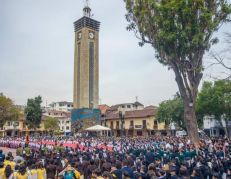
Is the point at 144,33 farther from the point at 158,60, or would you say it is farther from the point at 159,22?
the point at 158,60

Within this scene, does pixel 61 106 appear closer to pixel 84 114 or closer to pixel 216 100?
pixel 84 114

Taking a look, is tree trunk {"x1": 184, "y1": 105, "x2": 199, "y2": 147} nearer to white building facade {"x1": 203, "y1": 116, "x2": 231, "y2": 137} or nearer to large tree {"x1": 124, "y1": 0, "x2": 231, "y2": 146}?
large tree {"x1": 124, "y1": 0, "x2": 231, "y2": 146}

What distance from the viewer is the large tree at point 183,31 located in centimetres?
1625

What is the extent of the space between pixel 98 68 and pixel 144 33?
2865 centimetres

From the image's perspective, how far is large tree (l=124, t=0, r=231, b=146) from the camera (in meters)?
16.2

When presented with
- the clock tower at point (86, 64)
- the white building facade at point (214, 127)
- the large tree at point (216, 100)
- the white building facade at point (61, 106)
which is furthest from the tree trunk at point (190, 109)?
the white building facade at point (61, 106)

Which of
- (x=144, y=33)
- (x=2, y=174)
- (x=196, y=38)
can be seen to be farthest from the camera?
(x=144, y=33)

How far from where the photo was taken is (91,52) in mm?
45750

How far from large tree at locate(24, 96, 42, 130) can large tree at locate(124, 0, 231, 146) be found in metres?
26.7

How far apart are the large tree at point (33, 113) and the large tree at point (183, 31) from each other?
87.4ft

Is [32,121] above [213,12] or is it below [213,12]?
below

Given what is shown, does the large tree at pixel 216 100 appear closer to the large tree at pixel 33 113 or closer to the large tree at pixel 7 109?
the large tree at pixel 7 109

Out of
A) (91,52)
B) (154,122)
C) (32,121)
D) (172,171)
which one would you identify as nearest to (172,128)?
(154,122)

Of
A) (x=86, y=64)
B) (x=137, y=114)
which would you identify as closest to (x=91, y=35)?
(x=86, y=64)
